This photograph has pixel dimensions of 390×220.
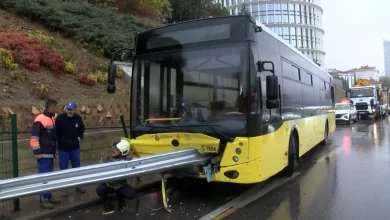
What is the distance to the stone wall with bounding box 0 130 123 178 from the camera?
7.72 meters

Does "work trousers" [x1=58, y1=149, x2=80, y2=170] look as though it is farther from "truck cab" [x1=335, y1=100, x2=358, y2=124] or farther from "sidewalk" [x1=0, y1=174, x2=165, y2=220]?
"truck cab" [x1=335, y1=100, x2=358, y2=124]

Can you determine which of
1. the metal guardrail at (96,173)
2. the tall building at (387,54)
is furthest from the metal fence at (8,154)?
the tall building at (387,54)

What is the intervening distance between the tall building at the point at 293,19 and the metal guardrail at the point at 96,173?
96195 millimetres

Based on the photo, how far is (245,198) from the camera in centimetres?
696

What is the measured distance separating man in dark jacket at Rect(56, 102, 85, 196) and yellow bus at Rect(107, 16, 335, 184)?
880 mm

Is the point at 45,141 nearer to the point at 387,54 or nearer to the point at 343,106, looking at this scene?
the point at 343,106

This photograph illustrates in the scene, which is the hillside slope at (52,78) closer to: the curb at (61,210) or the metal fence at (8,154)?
the metal fence at (8,154)

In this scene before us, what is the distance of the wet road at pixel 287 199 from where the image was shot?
19.6 feet

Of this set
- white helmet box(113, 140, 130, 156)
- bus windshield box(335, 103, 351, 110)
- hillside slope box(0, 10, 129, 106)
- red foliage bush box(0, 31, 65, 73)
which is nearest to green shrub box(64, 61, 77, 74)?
hillside slope box(0, 10, 129, 106)

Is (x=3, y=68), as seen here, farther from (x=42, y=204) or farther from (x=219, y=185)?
(x=219, y=185)

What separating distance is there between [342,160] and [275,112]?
15.9ft

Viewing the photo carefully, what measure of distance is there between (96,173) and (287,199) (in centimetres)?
349

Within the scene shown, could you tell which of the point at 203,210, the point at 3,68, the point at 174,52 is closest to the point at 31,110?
the point at 3,68

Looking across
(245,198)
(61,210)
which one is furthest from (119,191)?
(245,198)
